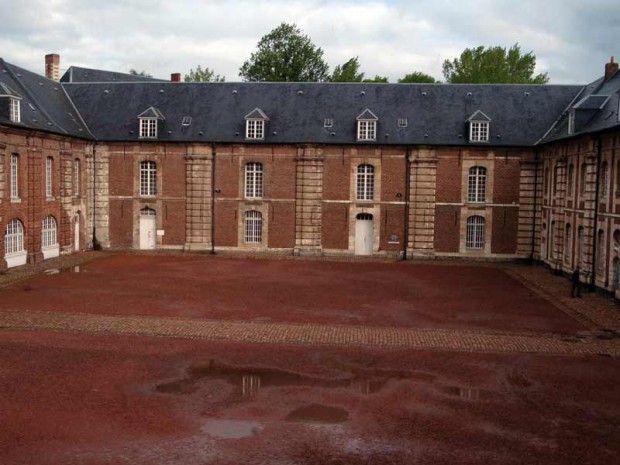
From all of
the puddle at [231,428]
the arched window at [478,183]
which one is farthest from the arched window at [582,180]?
the puddle at [231,428]

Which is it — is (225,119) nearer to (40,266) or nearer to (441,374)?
(40,266)

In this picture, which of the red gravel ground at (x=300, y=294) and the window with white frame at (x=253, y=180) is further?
the window with white frame at (x=253, y=180)

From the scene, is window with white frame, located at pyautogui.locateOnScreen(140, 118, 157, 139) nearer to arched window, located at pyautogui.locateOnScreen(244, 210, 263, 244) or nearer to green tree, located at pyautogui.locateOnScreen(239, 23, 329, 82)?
arched window, located at pyautogui.locateOnScreen(244, 210, 263, 244)

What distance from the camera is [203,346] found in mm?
16188

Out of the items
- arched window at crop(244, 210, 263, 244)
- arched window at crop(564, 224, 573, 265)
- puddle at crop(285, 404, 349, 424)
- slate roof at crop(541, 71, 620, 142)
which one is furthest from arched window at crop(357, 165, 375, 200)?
puddle at crop(285, 404, 349, 424)

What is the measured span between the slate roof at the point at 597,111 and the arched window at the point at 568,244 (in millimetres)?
3775

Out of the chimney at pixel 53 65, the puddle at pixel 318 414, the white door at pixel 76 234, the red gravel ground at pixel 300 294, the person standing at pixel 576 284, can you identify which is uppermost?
the chimney at pixel 53 65

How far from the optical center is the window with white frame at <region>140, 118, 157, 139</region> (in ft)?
114

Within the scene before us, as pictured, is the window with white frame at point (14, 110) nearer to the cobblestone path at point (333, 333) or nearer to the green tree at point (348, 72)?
the cobblestone path at point (333, 333)

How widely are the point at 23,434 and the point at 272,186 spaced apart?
964 inches

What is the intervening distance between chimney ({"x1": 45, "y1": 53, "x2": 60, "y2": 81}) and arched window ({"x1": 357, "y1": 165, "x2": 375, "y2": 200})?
2075 cm

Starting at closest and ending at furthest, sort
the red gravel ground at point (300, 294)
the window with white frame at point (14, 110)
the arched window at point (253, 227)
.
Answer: the red gravel ground at point (300, 294)
the window with white frame at point (14, 110)
the arched window at point (253, 227)

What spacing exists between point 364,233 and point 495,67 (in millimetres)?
27261

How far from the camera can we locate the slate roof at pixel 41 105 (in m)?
29.1
